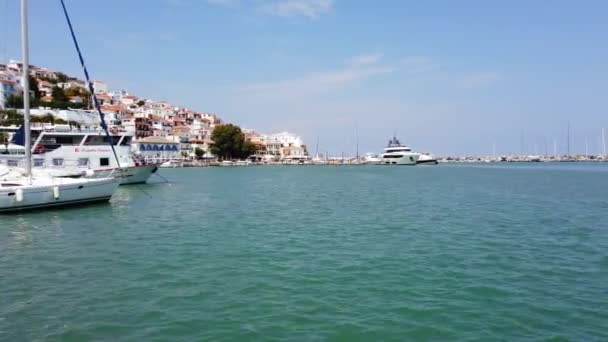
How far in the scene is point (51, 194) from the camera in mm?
21156

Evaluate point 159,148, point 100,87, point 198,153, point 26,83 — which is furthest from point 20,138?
point 100,87

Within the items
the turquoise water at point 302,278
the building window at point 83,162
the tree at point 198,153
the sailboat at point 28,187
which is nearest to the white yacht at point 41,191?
the sailboat at point 28,187

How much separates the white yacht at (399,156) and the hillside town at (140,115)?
36.5m

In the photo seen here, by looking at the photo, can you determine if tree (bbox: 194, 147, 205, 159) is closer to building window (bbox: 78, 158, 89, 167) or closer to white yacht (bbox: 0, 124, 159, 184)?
white yacht (bbox: 0, 124, 159, 184)

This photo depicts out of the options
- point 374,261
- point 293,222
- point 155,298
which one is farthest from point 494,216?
point 155,298

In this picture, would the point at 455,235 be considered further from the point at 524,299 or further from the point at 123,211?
the point at 123,211

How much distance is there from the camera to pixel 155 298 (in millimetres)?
8750

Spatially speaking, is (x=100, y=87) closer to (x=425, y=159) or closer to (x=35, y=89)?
(x=35, y=89)

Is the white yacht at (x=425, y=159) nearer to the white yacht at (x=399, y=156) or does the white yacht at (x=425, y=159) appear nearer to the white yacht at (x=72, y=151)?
the white yacht at (x=399, y=156)

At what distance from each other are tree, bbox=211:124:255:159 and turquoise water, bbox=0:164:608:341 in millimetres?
99687

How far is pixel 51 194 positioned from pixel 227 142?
98.8 meters

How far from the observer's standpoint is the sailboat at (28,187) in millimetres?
20188

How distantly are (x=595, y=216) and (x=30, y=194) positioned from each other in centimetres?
2653

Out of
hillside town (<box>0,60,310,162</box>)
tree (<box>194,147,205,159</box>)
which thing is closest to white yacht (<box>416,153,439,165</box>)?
hillside town (<box>0,60,310,162</box>)
